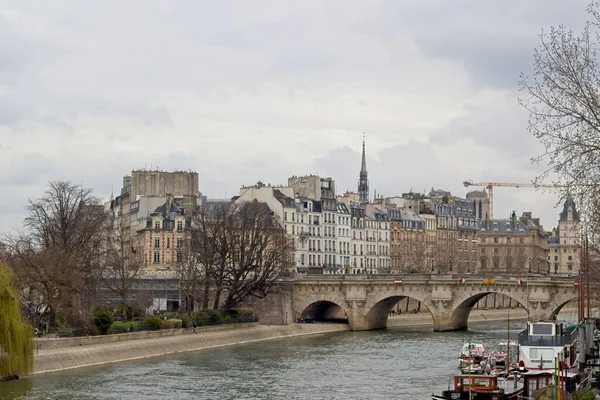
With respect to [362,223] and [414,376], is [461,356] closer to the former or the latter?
[414,376]

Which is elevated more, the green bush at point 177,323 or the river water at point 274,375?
the green bush at point 177,323

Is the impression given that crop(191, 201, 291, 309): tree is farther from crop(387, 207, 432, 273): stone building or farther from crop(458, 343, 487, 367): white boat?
crop(387, 207, 432, 273): stone building

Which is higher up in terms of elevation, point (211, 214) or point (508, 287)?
point (211, 214)

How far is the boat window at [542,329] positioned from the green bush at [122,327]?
27.2 m

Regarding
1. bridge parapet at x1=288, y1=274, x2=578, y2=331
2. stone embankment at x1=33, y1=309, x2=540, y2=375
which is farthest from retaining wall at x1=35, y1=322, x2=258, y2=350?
bridge parapet at x1=288, y1=274, x2=578, y2=331

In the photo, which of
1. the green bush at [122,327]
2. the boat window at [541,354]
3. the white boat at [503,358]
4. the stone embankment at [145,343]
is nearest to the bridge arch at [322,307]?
the stone embankment at [145,343]

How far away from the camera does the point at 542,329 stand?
57.8 meters

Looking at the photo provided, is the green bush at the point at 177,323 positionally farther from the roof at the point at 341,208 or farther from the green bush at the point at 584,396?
the roof at the point at 341,208

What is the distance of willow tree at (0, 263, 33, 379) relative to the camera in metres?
54.8

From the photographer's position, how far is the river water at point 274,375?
54344 millimetres

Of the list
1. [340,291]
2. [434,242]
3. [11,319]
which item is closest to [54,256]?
[11,319]

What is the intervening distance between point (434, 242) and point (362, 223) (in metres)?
22.9

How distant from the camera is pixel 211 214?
362ft

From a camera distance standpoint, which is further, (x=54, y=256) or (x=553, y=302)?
(x=553, y=302)
